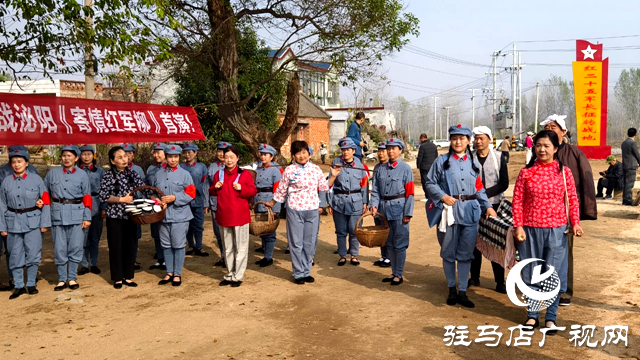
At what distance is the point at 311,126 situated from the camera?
3428cm

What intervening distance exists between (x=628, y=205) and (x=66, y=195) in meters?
12.7

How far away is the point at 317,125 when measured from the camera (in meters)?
35.0

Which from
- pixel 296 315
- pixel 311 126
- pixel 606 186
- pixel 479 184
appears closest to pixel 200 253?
pixel 296 315

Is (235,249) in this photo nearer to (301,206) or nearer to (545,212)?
(301,206)

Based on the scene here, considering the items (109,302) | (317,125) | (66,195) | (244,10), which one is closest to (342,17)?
(244,10)

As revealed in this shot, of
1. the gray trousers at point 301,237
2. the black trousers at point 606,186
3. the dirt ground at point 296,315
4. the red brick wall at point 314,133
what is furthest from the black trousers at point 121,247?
the red brick wall at point 314,133

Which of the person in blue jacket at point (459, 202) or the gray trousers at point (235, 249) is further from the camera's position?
the gray trousers at point (235, 249)

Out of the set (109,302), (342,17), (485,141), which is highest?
(342,17)

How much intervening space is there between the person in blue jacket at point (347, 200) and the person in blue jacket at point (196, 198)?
2.26 m

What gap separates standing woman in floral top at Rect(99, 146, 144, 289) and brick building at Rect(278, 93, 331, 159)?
25355mm

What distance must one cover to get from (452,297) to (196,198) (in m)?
4.78

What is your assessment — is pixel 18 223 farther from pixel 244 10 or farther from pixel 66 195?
pixel 244 10

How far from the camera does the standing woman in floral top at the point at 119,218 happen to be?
7379mm

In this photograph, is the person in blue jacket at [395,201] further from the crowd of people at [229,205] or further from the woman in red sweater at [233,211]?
the woman in red sweater at [233,211]
